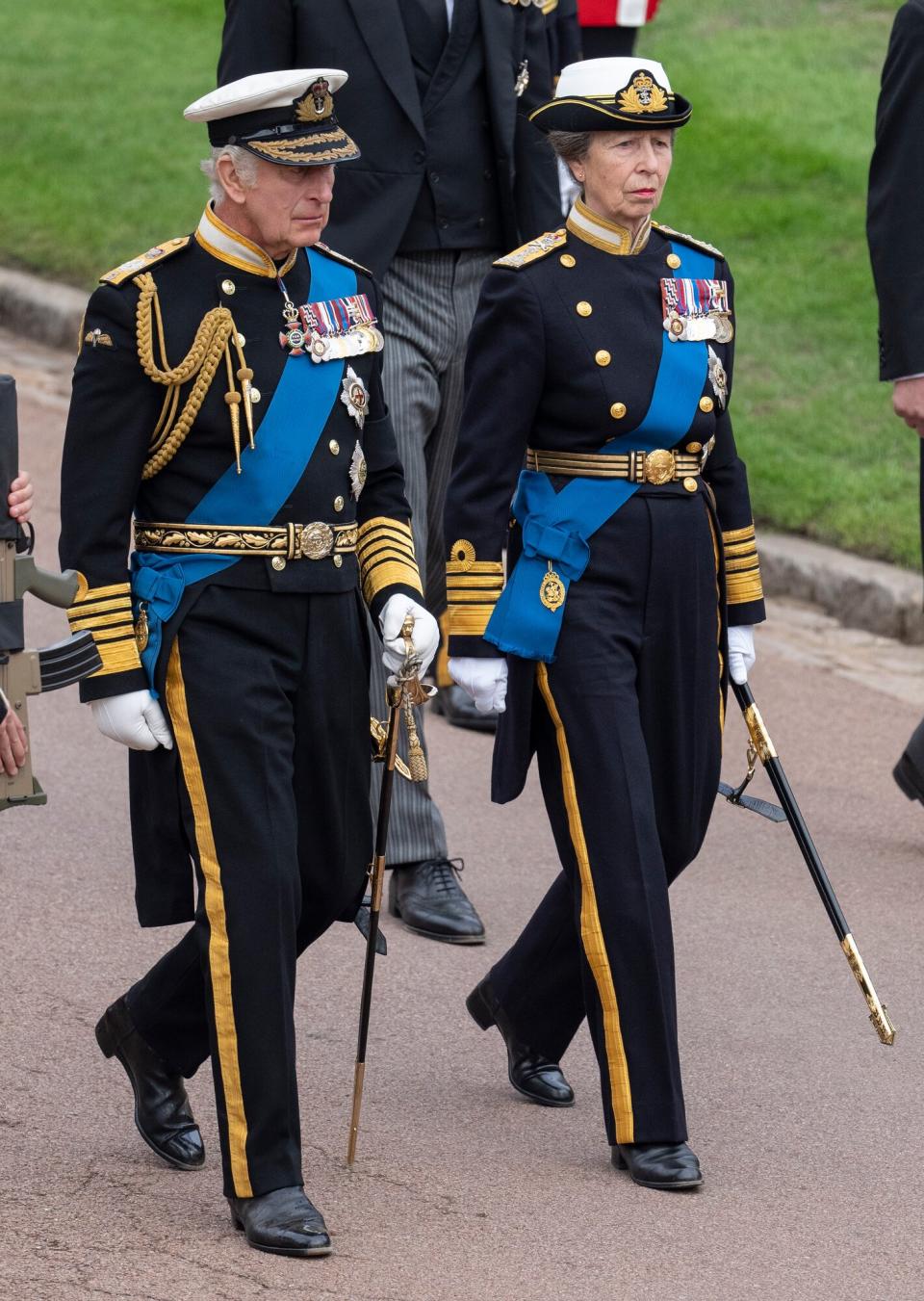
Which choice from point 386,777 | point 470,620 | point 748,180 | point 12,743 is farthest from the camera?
point 748,180

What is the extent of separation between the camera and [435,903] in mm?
5762

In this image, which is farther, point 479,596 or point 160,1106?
point 479,596

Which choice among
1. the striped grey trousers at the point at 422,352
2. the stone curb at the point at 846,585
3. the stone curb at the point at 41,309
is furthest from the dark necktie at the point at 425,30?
the stone curb at the point at 41,309

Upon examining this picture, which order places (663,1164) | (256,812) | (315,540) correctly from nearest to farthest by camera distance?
(256,812)
(315,540)
(663,1164)

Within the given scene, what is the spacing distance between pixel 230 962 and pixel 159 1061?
0.44m

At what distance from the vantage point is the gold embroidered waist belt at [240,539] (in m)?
4.16

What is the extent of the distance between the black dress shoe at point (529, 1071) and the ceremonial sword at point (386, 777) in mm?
448

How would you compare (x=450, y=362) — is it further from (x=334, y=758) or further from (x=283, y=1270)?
(x=283, y=1270)

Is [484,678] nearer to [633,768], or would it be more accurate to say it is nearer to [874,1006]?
[633,768]

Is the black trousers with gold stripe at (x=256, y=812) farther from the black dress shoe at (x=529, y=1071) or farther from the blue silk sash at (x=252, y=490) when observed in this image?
the black dress shoe at (x=529, y=1071)

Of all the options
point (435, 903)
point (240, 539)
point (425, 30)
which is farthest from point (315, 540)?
point (425, 30)

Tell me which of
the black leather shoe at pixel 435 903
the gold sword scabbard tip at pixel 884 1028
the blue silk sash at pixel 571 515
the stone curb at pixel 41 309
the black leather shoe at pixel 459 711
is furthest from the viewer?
the stone curb at pixel 41 309

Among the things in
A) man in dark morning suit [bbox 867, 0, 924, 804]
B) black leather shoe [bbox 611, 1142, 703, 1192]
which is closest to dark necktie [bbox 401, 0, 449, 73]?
man in dark morning suit [bbox 867, 0, 924, 804]

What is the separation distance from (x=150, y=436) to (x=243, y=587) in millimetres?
296
